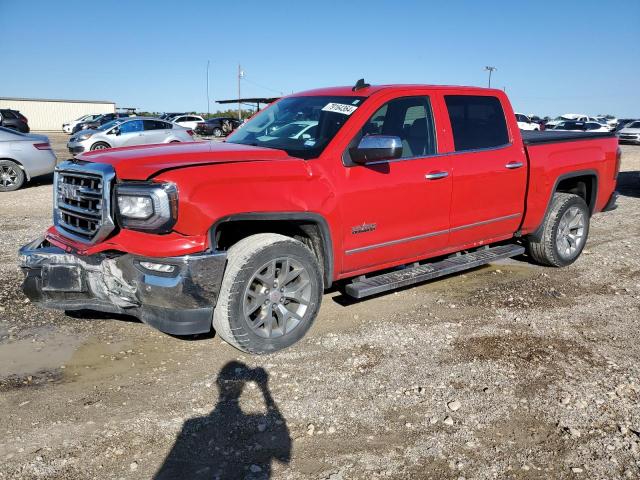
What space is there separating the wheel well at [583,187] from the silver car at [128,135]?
1474cm

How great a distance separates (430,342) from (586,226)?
3.26 metres

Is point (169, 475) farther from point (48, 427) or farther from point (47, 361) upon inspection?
point (47, 361)

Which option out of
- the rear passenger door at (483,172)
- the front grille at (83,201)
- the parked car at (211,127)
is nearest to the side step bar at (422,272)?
the rear passenger door at (483,172)

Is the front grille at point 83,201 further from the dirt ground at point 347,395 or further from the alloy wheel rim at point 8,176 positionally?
the alloy wheel rim at point 8,176

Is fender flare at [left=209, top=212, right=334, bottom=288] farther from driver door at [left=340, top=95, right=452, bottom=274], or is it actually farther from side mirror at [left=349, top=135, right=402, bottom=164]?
side mirror at [left=349, top=135, right=402, bottom=164]

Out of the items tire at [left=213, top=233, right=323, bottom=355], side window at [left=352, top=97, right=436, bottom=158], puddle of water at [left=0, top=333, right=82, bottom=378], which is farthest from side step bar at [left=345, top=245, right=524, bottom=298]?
puddle of water at [left=0, top=333, right=82, bottom=378]

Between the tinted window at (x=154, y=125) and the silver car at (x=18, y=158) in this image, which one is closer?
the silver car at (x=18, y=158)

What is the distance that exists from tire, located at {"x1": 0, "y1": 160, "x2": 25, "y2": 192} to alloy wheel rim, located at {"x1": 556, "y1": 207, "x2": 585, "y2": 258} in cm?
1066

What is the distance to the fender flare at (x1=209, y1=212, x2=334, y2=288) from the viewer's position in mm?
3562

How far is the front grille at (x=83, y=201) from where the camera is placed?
138 inches

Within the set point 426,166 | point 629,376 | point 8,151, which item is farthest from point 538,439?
point 8,151

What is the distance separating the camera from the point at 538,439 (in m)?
2.96

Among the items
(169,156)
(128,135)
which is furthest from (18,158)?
(169,156)

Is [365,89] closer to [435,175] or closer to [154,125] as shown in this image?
[435,175]
